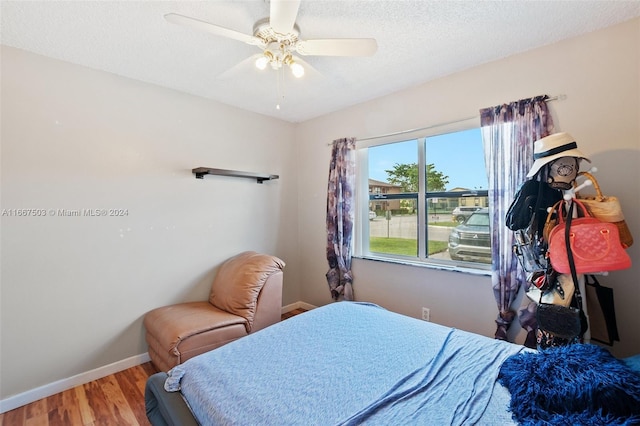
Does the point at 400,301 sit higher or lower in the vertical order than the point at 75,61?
lower

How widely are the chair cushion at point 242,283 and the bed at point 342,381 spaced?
34.3 inches

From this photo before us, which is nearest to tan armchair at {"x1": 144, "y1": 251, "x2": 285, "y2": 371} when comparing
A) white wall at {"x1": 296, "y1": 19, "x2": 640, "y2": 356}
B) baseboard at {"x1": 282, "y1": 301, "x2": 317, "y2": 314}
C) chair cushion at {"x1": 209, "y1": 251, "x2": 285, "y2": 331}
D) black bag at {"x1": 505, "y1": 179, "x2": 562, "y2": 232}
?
chair cushion at {"x1": 209, "y1": 251, "x2": 285, "y2": 331}

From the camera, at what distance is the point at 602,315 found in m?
1.64

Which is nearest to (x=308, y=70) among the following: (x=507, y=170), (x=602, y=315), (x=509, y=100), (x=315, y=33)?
(x=315, y=33)

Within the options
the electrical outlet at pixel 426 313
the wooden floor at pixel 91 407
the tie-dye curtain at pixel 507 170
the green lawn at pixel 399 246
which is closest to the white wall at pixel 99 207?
the wooden floor at pixel 91 407

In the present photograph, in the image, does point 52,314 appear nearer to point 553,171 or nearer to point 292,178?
point 292,178

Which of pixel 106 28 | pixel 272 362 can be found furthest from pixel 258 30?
pixel 272 362

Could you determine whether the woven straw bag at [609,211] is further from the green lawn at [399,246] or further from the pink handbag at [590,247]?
the green lawn at [399,246]

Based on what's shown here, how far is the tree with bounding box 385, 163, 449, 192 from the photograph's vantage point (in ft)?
8.65

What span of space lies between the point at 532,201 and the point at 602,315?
765 mm

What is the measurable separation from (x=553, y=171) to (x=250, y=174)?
264cm

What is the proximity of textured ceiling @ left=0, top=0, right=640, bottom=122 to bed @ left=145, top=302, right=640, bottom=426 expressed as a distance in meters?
1.90

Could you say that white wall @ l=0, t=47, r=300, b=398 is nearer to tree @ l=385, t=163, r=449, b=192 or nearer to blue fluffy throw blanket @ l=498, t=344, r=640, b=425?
tree @ l=385, t=163, r=449, b=192

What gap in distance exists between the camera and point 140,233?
8.16 ft
